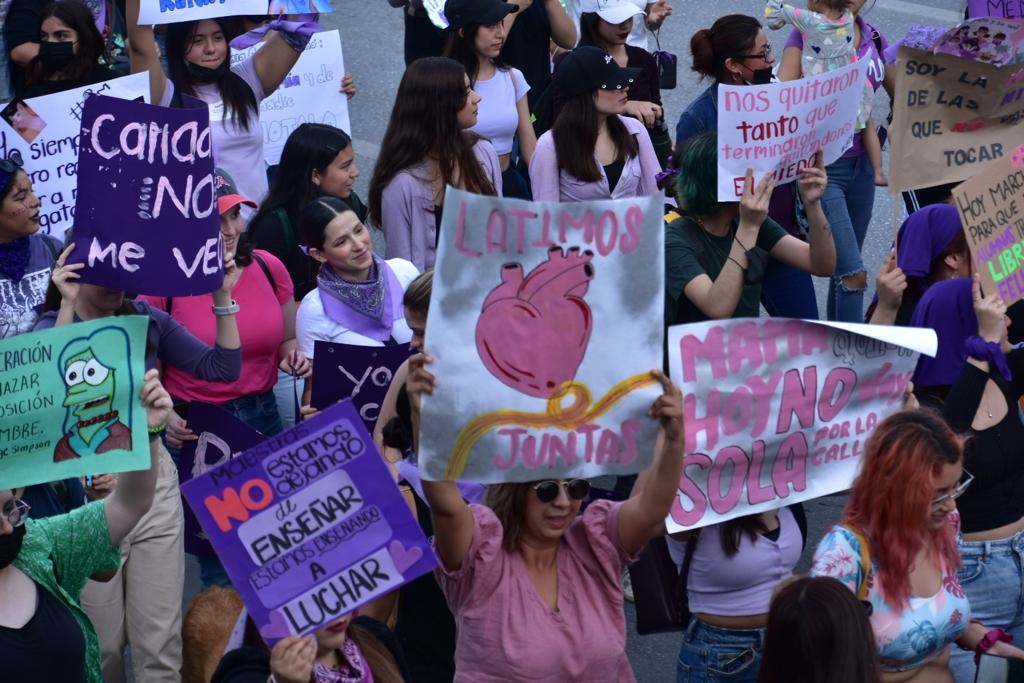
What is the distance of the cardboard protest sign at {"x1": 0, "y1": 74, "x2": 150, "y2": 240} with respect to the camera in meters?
5.97

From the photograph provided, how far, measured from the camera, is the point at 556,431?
380cm

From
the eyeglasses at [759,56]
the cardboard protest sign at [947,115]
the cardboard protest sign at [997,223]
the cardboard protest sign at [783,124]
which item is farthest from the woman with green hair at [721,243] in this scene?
the eyeglasses at [759,56]

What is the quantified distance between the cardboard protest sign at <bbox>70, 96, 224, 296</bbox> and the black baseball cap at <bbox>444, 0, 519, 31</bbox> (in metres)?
2.63

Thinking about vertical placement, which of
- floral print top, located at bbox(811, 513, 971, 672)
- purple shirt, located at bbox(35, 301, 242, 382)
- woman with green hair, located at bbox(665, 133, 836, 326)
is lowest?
floral print top, located at bbox(811, 513, 971, 672)

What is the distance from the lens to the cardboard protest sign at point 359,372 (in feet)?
15.6

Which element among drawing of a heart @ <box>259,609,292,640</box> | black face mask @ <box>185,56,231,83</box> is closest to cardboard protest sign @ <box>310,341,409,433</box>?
drawing of a heart @ <box>259,609,292,640</box>

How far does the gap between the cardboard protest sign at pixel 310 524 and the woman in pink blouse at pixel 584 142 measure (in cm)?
312

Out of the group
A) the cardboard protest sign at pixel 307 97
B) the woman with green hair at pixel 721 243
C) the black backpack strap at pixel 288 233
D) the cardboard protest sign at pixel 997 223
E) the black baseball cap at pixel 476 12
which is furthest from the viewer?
the cardboard protest sign at pixel 307 97

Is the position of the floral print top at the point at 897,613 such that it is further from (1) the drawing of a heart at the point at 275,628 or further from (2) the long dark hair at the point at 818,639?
(1) the drawing of a heart at the point at 275,628

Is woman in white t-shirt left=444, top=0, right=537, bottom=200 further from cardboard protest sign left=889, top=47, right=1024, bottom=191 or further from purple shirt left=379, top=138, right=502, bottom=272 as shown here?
cardboard protest sign left=889, top=47, right=1024, bottom=191

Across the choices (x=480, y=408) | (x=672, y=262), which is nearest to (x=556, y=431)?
(x=480, y=408)

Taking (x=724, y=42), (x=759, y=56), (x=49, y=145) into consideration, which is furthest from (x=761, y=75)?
(x=49, y=145)

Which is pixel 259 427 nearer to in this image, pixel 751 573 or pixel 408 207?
pixel 408 207

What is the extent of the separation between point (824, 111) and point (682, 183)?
0.57 metres
